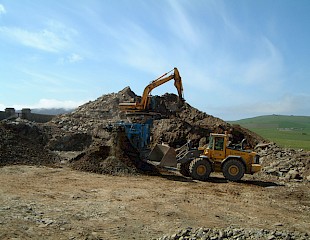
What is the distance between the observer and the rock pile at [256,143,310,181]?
14.8 meters

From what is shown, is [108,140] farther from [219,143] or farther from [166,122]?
[219,143]

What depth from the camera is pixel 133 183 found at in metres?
12.0

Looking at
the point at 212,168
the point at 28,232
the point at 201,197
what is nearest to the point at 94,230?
the point at 28,232

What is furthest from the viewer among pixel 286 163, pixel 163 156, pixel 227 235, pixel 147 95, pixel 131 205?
pixel 147 95

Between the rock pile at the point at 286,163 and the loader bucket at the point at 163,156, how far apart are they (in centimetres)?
509

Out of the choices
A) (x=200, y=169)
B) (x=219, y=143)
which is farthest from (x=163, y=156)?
(x=219, y=143)

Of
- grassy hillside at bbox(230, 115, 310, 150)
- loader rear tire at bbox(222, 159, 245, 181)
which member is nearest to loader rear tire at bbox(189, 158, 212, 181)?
loader rear tire at bbox(222, 159, 245, 181)

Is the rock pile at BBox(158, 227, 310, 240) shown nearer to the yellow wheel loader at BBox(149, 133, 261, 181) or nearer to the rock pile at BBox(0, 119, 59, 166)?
the yellow wheel loader at BBox(149, 133, 261, 181)

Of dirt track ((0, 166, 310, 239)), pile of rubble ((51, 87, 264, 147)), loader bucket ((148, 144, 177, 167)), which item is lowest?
dirt track ((0, 166, 310, 239))

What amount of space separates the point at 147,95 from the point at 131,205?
389 inches

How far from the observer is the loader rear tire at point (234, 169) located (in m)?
13.2

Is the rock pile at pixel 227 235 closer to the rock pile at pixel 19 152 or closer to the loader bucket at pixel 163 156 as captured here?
the loader bucket at pixel 163 156

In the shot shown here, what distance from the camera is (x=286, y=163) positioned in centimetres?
1606

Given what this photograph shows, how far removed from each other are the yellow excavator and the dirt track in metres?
5.17
